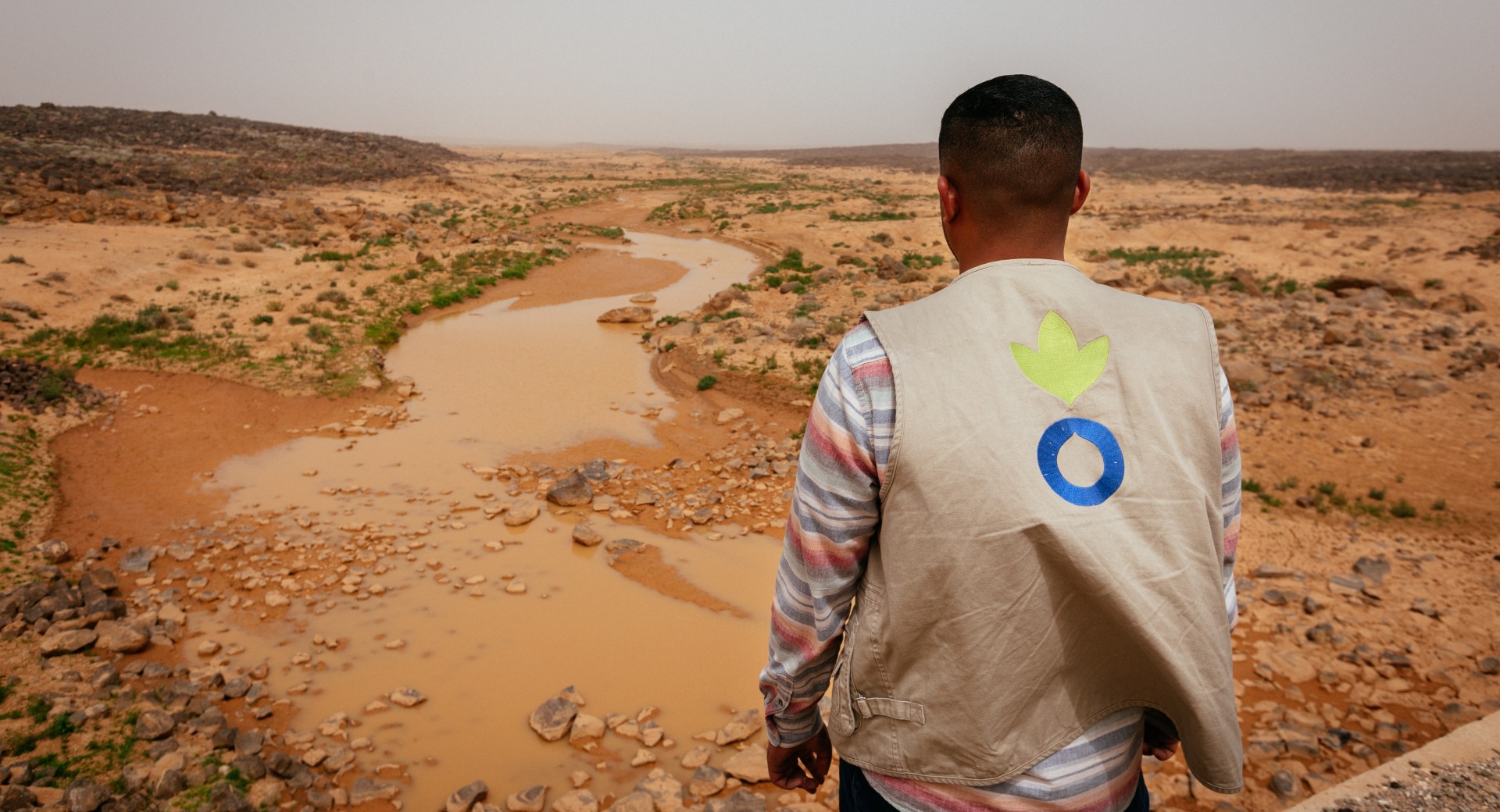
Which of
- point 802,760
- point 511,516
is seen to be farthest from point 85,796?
point 802,760

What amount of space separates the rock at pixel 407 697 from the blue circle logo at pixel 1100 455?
4.81m

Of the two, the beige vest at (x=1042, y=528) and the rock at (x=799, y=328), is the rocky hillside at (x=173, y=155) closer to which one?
the rock at (x=799, y=328)

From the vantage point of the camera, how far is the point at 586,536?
655 centimetres

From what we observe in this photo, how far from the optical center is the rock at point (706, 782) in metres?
3.92

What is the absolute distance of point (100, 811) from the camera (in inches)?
140

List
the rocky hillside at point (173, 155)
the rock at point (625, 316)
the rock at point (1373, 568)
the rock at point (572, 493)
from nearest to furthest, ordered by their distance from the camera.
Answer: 1. the rock at point (1373, 568)
2. the rock at point (572, 493)
3. the rock at point (625, 316)
4. the rocky hillside at point (173, 155)

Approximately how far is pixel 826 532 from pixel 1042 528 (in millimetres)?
396

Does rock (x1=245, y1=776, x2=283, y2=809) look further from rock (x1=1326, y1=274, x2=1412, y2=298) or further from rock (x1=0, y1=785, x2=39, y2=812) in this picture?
rock (x1=1326, y1=274, x2=1412, y2=298)

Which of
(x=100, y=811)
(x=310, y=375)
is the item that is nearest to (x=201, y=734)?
(x=100, y=811)

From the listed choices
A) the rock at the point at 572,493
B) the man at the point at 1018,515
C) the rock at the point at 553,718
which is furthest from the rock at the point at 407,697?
the man at the point at 1018,515

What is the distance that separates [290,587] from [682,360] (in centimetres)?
680

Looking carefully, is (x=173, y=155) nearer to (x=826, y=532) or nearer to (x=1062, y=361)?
(x=826, y=532)

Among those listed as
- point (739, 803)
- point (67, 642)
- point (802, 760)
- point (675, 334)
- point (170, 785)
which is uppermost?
point (802, 760)

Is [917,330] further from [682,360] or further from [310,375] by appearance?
[310,375]
